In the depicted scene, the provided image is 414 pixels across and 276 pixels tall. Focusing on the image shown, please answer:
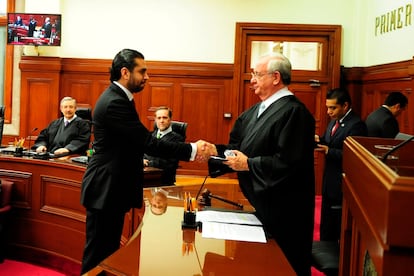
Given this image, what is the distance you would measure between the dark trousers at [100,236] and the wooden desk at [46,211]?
1135 mm

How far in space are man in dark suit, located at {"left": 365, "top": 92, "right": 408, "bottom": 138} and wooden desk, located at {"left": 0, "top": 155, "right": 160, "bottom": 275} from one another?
2125mm

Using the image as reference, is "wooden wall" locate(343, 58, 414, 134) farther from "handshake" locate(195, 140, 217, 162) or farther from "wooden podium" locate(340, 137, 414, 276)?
"wooden podium" locate(340, 137, 414, 276)

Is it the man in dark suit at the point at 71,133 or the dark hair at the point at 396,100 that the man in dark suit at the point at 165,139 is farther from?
the dark hair at the point at 396,100

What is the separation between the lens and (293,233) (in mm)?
2381

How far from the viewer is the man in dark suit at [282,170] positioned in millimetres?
2348

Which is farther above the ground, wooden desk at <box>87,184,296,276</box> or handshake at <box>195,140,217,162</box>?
handshake at <box>195,140,217,162</box>

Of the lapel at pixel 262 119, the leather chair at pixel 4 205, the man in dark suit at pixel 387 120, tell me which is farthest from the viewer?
the man in dark suit at pixel 387 120

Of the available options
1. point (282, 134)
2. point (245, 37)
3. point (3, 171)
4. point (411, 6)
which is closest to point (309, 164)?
point (282, 134)

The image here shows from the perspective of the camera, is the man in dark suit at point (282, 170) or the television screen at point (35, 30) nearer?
the man in dark suit at point (282, 170)

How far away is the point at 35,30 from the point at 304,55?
399 cm

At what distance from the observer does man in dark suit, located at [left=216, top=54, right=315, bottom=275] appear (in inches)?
92.4

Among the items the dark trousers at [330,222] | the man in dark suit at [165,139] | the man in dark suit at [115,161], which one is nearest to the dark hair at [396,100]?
the dark trousers at [330,222]

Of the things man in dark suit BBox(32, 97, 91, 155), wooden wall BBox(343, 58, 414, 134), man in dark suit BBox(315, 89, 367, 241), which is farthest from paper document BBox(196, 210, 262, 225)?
wooden wall BBox(343, 58, 414, 134)

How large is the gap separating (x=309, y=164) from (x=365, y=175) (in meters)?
1.28
